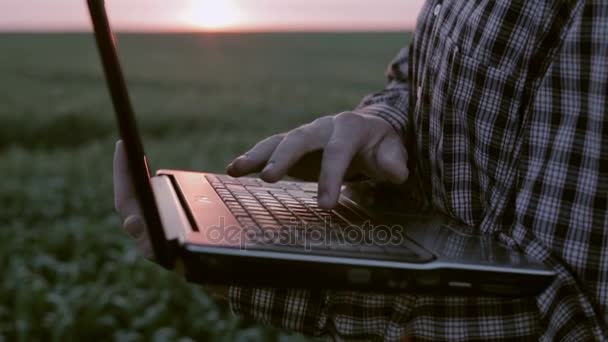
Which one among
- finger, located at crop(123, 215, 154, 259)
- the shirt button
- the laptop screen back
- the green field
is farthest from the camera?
the green field

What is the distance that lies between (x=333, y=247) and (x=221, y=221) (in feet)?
0.54

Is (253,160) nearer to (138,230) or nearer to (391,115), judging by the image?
(138,230)

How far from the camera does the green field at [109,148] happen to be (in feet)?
9.83

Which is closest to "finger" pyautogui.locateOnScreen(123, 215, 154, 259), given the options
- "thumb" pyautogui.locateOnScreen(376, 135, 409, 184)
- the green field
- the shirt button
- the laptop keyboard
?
the laptop keyboard

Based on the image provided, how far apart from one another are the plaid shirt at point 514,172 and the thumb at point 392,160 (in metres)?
0.05

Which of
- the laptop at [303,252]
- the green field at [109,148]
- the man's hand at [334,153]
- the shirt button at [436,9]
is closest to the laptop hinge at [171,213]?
the laptop at [303,252]

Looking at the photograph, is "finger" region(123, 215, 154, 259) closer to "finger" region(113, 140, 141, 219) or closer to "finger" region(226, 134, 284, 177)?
"finger" region(113, 140, 141, 219)

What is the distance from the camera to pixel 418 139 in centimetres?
108

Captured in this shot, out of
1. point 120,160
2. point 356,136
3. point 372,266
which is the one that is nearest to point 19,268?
point 120,160

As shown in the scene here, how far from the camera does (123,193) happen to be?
0.94 metres

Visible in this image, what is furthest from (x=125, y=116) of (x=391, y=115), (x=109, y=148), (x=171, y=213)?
(x=109, y=148)

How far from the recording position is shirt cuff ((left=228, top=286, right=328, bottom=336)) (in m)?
0.87

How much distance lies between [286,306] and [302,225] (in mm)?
123

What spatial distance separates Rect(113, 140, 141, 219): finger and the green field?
6.31 ft
